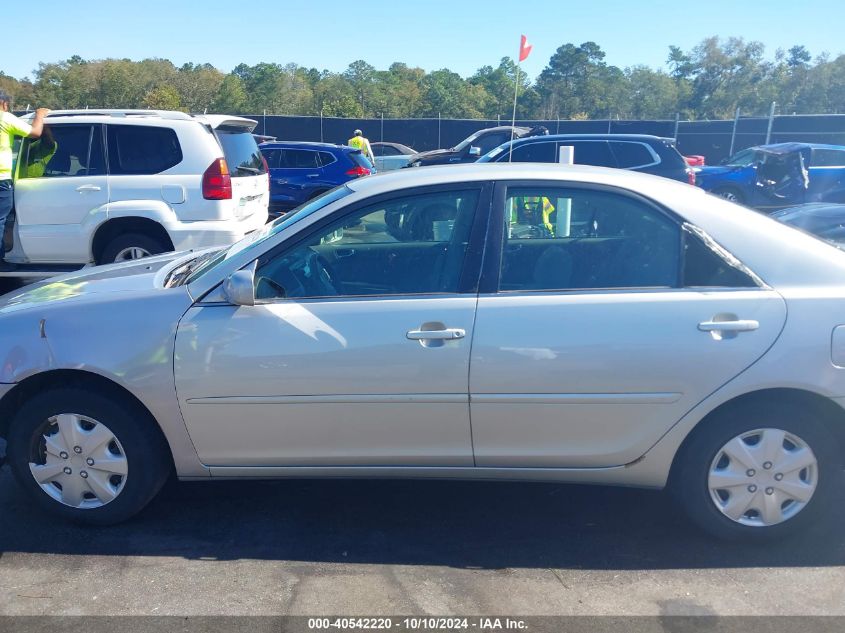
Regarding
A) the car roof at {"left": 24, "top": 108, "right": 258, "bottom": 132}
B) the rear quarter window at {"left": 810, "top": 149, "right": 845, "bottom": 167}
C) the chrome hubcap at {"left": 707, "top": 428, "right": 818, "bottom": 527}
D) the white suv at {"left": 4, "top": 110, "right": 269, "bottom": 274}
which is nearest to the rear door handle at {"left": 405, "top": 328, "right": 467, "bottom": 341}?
the chrome hubcap at {"left": 707, "top": 428, "right": 818, "bottom": 527}

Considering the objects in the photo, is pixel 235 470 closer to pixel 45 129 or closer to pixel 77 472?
pixel 77 472

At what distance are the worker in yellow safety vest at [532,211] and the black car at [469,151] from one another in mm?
11108

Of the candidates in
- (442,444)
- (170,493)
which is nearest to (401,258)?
(442,444)

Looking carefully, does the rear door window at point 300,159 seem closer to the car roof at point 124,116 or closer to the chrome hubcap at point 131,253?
the car roof at point 124,116

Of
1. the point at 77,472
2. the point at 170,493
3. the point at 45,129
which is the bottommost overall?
the point at 170,493

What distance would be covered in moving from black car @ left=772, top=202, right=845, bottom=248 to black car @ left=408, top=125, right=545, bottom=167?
7.23m

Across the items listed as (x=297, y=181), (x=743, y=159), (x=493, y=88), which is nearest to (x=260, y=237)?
(x=297, y=181)

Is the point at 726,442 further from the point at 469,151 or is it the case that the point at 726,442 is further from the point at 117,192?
the point at 469,151

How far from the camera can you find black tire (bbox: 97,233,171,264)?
726 cm

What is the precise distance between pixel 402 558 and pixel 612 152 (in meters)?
9.95

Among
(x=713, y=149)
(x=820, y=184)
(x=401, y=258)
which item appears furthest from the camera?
(x=713, y=149)

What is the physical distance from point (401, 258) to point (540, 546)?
1.46 meters

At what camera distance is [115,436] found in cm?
341

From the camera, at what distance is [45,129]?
733 centimetres
